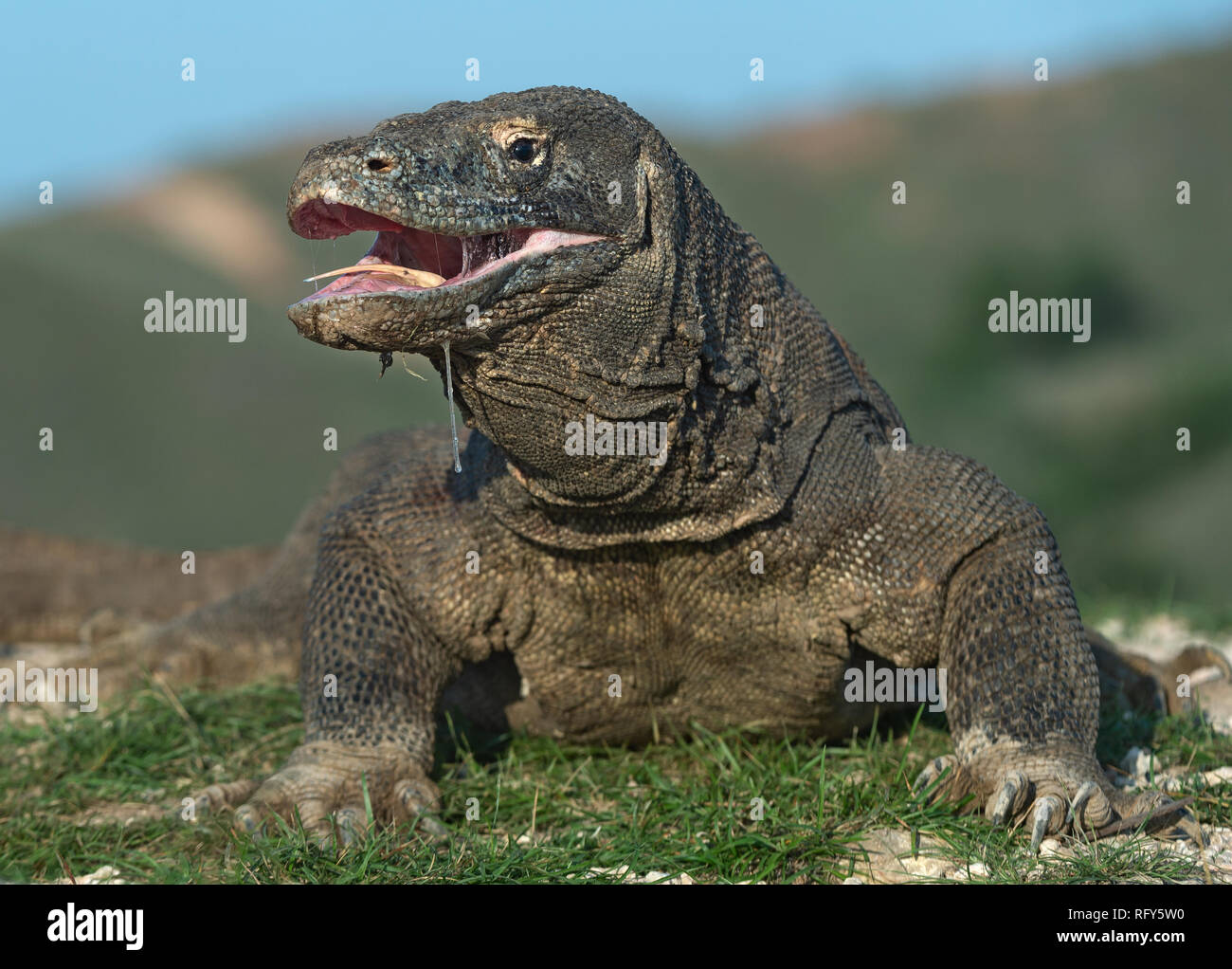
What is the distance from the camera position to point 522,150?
449 cm

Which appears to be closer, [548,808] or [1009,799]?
[1009,799]

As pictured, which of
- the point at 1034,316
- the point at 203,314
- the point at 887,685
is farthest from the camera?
the point at 203,314

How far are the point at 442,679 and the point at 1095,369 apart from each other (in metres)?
23.5

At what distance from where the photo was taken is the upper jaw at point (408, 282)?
407 centimetres

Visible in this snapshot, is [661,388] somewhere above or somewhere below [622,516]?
above

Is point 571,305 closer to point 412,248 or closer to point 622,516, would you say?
point 412,248

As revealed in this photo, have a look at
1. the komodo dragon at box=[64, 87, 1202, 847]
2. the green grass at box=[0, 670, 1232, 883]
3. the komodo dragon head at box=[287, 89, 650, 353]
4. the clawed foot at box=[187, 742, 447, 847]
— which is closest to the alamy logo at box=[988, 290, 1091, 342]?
the komodo dragon at box=[64, 87, 1202, 847]

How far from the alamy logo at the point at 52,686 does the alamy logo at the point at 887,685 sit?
→ 403 cm

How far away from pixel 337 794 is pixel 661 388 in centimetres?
198

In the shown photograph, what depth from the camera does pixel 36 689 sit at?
301 inches

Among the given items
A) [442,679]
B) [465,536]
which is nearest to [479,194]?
[465,536]

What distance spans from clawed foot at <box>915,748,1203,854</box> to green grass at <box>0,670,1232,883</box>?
82 mm

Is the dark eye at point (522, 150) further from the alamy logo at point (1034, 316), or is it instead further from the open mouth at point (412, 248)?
the alamy logo at point (1034, 316)
